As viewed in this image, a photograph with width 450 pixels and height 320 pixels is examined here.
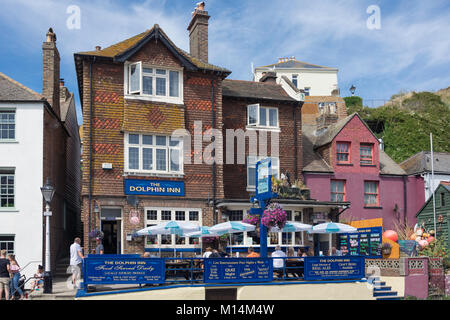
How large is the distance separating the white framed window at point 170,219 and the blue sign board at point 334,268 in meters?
6.99

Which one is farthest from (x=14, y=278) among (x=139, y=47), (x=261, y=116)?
(x=261, y=116)

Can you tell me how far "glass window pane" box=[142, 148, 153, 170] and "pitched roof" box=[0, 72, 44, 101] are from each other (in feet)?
16.7

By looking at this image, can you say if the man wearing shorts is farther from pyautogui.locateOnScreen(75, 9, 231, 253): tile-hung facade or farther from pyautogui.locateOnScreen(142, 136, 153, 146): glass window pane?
pyautogui.locateOnScreen(142, 136, 153, 146): glass window pane

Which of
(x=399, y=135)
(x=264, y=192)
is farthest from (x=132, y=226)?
(x=399, y=135)

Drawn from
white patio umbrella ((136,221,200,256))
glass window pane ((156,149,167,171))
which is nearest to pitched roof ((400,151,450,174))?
glass window pane ((156,149,167,171))

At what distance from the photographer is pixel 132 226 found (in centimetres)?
2381

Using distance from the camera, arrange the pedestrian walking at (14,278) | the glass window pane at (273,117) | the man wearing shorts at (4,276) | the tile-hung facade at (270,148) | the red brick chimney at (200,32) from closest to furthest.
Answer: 1. the man wearing shorts at (4,276)
2. the pedestrian walking at (14,278)
3. the tile-hung facade at (270,148)
4. the red brick chimney at (200,32)
5. the glass window pane at (273,117)

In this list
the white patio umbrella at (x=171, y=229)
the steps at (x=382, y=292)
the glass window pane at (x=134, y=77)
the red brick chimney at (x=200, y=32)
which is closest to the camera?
the white patio umbrella at (x=171, y=229)

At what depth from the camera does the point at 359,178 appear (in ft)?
103

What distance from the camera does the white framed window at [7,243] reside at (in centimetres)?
2191

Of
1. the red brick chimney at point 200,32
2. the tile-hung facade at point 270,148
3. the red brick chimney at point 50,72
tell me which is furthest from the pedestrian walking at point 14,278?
the red brick chimney at point 200,32

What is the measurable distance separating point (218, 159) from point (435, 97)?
39.0 meters

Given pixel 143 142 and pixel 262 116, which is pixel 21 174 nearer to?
pixel 143 142

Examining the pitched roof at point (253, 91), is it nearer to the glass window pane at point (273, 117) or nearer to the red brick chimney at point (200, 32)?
the glass window pane at point (273, 117)
